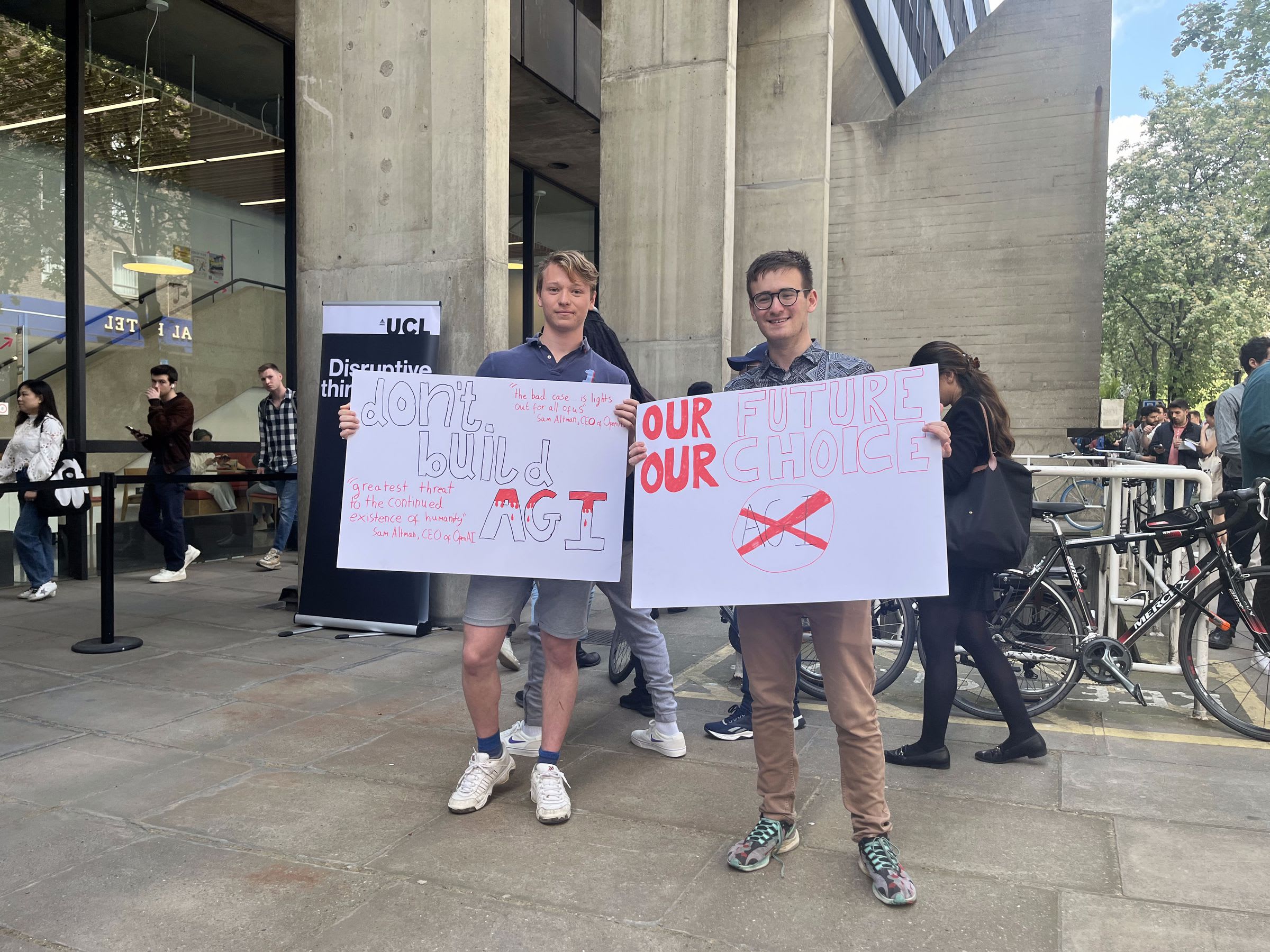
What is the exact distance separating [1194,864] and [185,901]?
10.3 feet

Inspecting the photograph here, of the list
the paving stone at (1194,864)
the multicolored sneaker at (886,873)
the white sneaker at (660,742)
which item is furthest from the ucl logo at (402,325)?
the paving stone at (1194,864)

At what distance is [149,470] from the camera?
9.28m

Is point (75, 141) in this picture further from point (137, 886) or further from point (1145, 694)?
point (1145, 694)

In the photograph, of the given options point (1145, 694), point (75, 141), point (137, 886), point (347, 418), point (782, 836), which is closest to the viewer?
point (137, 886)

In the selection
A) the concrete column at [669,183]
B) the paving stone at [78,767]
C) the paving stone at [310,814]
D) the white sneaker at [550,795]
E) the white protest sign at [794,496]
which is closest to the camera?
the white protest sign at [794,496]

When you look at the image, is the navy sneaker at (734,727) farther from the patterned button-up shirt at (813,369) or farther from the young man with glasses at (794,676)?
the patterned button-up shirt at (813,369)

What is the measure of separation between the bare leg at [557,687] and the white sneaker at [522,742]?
1.84ft

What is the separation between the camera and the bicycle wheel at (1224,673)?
14.6ft

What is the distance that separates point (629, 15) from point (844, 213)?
6238mm

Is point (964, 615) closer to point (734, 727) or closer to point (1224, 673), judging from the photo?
Result: point (734, 727)

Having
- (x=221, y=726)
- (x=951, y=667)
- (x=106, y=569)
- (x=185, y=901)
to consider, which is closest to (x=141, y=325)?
(x=106, y=569)

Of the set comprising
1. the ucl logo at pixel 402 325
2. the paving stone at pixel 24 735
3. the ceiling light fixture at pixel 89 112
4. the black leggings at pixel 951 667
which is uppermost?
the ceiling light fixture at pixel 89 112

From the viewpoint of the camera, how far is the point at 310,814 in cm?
341

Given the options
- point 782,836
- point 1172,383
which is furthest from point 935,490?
point 1172,383
